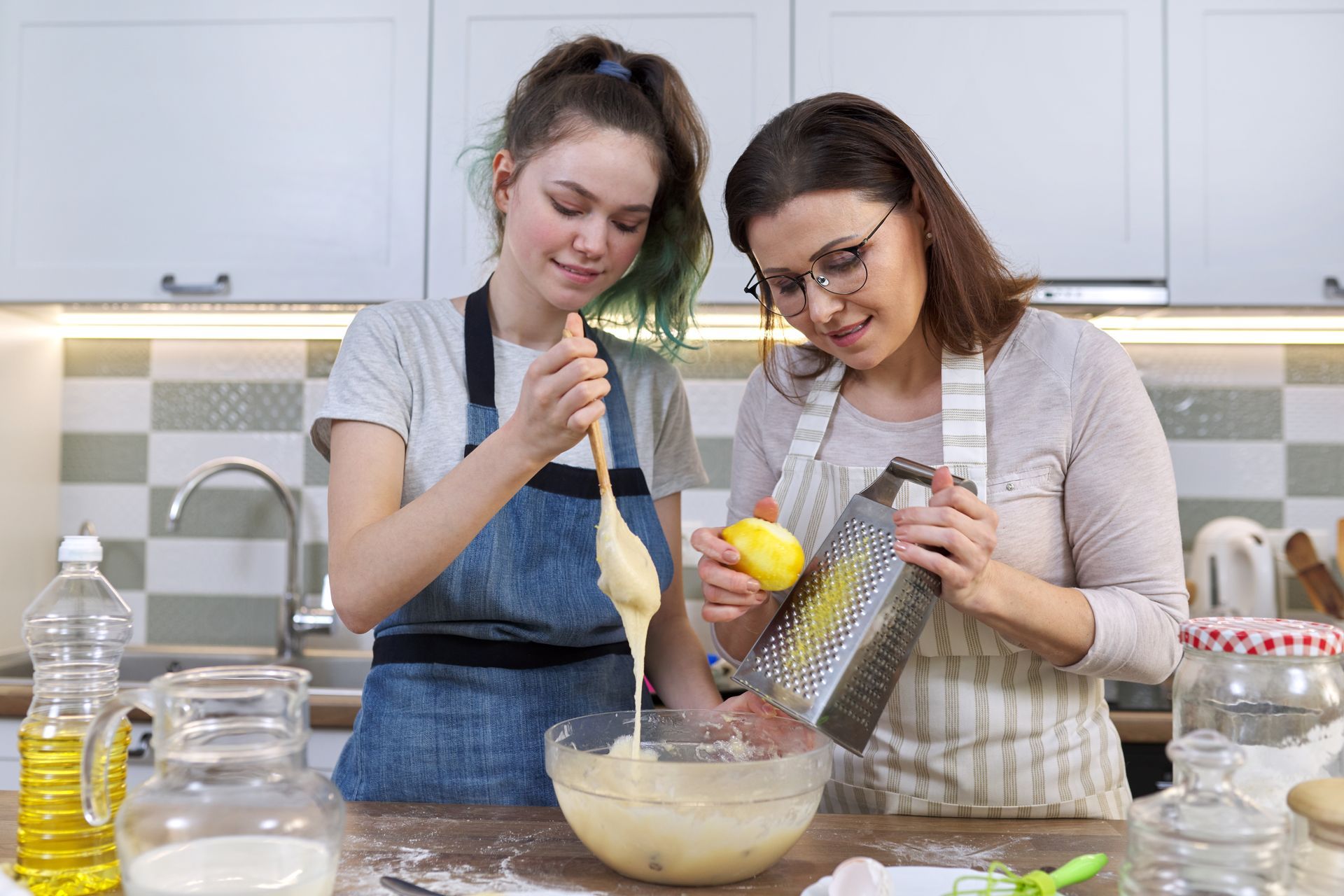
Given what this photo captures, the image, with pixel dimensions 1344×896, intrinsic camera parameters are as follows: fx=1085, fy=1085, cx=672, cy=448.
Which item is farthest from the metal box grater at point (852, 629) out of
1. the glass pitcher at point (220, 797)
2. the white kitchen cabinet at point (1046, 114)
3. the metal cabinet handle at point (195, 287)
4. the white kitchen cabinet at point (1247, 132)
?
the metal cabinet handle at point (195, 287)

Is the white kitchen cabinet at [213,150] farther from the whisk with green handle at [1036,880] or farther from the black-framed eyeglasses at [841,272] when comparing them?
the whisk with green handle at [1036,880]

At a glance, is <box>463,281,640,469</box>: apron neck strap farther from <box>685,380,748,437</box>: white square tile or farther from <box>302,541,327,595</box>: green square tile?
<box>302,541,327,595</box>: green square tile

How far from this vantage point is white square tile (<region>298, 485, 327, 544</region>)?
2619mm

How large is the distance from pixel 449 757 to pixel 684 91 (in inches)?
35.0

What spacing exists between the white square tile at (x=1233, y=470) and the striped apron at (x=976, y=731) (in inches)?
55.9

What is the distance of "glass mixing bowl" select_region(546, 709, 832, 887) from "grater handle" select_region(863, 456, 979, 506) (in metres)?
0.29

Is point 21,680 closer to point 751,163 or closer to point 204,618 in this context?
point 204,618

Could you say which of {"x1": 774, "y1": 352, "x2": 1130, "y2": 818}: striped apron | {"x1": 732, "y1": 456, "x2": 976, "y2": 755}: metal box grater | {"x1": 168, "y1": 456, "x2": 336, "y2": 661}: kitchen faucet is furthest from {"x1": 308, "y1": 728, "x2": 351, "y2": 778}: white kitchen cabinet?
{"x1": 732, "y1": 456, "x2": 976, "y2": 755}: metal box grater

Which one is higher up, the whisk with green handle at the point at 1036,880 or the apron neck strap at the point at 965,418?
the apron neck strap at the point at 965,418

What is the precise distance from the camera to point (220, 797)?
0.71 m

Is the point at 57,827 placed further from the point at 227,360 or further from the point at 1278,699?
the point at 227,360

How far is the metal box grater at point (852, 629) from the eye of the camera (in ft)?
3.33

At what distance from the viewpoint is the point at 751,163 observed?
4.13ft

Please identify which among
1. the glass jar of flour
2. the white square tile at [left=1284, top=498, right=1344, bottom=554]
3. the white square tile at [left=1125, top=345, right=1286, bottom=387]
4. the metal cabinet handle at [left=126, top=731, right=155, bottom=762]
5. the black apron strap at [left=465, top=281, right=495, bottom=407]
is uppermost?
the white square tile at [left=1125, top=345, right=1286, bottom=387]
